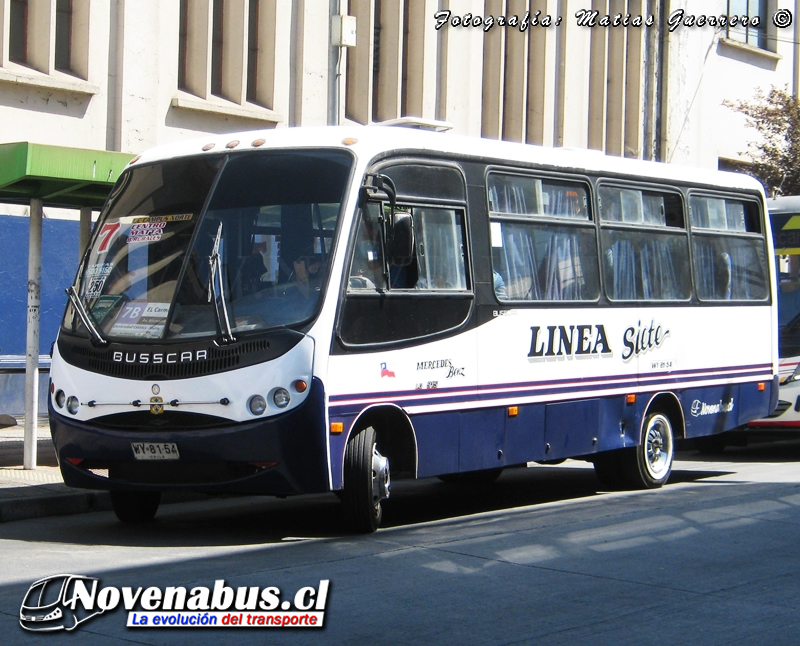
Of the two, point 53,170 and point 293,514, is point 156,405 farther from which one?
point 53,170

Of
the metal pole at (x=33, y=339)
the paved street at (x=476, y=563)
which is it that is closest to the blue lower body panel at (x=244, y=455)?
the paved street at (x=476, y=563)

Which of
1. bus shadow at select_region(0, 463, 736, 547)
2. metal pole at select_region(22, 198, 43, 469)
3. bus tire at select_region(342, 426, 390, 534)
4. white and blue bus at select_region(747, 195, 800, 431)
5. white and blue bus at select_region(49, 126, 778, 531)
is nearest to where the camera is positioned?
white and blue bus at select_region(49, 126, 778, 531)

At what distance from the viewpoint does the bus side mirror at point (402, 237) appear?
9.23m

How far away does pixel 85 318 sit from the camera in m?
9.36

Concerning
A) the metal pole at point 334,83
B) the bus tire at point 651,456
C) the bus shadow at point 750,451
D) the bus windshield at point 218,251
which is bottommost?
the bus shadow at point 750,451

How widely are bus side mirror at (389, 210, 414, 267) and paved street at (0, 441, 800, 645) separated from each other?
2004 mm

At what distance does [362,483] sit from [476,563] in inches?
50.5

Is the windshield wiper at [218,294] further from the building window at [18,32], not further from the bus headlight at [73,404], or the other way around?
the building window at [18,32]

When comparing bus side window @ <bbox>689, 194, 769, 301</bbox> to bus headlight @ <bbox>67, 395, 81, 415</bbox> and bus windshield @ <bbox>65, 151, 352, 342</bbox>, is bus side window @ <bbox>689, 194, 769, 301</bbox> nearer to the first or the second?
bus windshield @ <bbox>65, 151, 352, 342</bbox>

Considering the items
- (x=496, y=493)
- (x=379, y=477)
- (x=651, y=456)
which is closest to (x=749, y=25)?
(x=651, y=456)

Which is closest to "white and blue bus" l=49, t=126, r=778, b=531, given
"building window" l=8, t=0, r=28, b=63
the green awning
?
the green awning

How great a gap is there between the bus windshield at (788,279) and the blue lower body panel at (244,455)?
8736 millimetres

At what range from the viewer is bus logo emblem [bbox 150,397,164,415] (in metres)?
8.85

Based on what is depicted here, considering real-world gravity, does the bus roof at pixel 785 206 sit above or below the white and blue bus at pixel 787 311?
above
